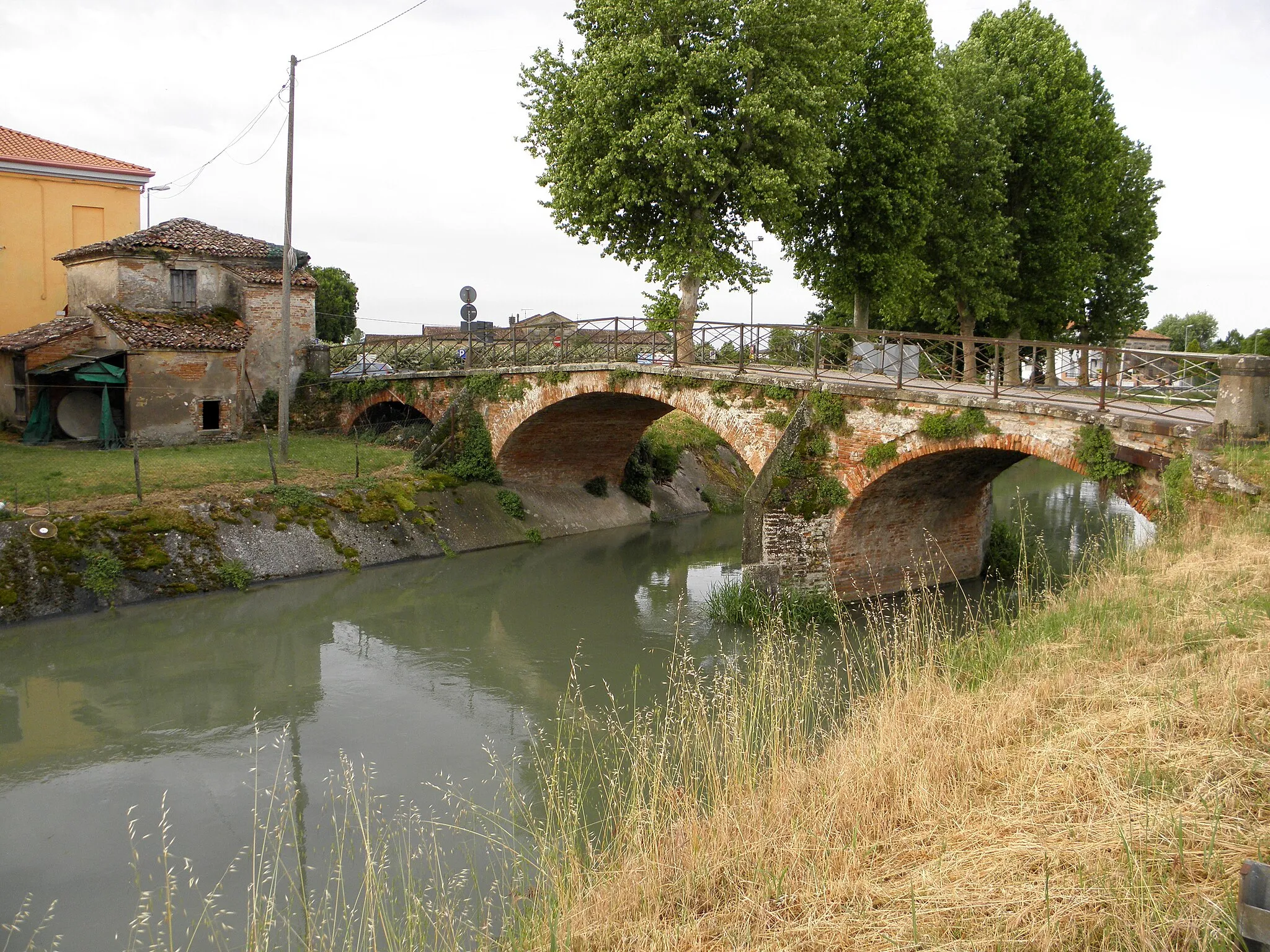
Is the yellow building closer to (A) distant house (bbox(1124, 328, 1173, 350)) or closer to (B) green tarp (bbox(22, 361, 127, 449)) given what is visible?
(B) green tarp (bbox(22, 361, 127, 449))

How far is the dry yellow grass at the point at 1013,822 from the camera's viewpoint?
12.7 ft

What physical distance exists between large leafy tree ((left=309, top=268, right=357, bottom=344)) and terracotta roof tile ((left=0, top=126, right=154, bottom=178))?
1735 cm

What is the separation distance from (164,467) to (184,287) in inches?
298

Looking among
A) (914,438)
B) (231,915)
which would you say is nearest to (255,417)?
(914,438)

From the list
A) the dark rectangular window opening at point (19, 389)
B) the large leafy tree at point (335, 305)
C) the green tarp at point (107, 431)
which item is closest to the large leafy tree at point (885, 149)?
the green tarp at point (107, 431)

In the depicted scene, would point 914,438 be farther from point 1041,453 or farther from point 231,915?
point 231,915

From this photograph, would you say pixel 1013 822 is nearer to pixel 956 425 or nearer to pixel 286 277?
pixel 956 425

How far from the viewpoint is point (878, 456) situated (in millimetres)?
13805

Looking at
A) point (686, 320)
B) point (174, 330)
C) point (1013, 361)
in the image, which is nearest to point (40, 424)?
point (174, 330)

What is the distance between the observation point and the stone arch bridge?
1152cm

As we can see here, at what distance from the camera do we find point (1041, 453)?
38.9 ft

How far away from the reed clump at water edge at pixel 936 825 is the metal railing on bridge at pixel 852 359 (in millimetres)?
3890

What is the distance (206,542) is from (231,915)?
10711mm

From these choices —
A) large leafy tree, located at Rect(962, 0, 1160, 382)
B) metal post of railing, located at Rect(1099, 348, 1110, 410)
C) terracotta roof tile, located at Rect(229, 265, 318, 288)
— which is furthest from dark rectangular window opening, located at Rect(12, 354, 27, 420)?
large leafy tree, located at Rect(962, 0, 1160, 382)
